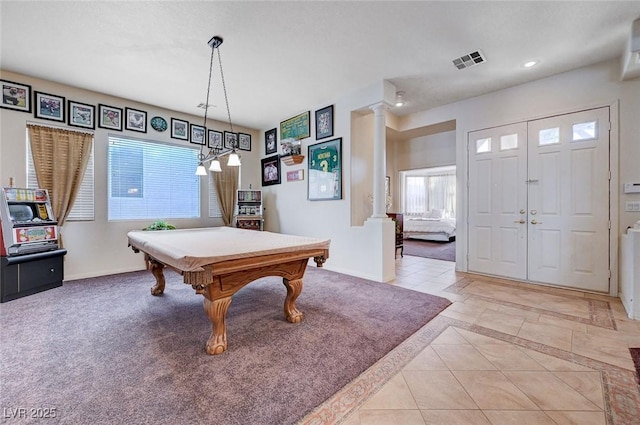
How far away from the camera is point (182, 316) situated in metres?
2.57

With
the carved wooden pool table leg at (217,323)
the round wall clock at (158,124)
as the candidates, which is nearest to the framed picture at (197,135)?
the round wall clock at (158,124)

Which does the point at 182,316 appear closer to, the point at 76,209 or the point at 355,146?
the point at 76,209

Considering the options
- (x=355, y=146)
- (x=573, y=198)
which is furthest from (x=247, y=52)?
(x=573, y=198)

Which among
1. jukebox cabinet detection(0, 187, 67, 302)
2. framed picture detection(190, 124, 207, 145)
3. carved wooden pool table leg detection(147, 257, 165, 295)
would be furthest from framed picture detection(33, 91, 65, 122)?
carved wooden pool table leg detection(147, 257, 165, 295)

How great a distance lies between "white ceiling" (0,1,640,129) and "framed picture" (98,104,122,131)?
301 millimetres

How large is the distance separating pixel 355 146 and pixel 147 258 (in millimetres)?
3296

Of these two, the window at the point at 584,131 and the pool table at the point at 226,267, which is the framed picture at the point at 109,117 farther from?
the window at the point at 584,131

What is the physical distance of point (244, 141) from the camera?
5.87 metres

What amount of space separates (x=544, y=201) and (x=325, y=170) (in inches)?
124

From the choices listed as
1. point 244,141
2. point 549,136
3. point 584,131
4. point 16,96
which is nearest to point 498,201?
point 549,136

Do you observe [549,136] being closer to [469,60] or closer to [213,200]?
[469,60]

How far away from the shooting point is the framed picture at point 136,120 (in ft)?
14.3

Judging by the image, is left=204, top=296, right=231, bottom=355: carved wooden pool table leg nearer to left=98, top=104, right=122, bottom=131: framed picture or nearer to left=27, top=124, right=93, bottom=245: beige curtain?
left=27, top=124, right=93, bottom=245: beige curtain

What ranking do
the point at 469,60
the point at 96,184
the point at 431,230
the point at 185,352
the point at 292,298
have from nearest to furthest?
the point at 185,352, the point at 292,298, the point at 469,60, the point at 96,184, the point at 431,230
